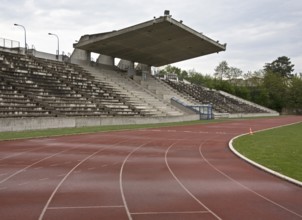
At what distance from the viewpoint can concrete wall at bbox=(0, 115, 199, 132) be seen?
2330cm

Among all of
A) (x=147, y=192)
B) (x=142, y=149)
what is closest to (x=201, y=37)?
(x=142, y=149)

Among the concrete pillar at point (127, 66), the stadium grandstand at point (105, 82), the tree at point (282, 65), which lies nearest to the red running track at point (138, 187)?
the stadium grandstand at point (105, 82)

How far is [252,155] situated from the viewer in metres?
13.9

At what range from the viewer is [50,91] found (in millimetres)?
32625

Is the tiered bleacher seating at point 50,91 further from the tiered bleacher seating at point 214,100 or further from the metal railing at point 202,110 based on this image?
the tiered bleacher seating at point 214,100

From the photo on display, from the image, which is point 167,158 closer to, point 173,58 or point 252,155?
point 252,155

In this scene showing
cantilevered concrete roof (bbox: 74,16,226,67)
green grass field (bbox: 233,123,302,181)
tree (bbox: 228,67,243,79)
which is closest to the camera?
green grass field (bbox: 233,123,302,181)

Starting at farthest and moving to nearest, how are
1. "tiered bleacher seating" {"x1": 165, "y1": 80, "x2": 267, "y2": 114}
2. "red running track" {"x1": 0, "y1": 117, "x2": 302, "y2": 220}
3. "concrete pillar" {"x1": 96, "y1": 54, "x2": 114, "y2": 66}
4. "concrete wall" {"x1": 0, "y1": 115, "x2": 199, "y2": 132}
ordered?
"tiered bleacher seating" {"x1": 165, "y1": 80, "x2": 267, "y2": 114} < "concrete pillar" {"x1": 96, "y1": 54, "x2": 114, "y2": 66} < "concrete wall" {"x1": 0, "y1": 115, "x2": 199, "y2": 132} < "red running track" {"x1": 0, "y1": 117, "x2": 302, "y2": 220}

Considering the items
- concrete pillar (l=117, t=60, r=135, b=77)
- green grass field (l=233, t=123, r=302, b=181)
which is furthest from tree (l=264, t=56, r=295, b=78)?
green grass field (l=233, t=123, r=302, b=181)

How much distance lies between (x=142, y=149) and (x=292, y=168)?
21.6 feet

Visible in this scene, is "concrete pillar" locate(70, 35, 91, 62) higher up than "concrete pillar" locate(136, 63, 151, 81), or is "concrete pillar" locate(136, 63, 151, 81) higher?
"concrete pillar" locate(70, 35, 91, 62)

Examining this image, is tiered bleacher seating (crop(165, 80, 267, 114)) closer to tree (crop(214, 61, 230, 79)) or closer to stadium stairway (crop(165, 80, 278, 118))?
stadium stairway (crop(165, 80, 278, 118))

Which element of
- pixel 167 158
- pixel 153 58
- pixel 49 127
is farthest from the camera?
pixel 153 58

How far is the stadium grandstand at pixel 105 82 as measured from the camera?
28.2 m
